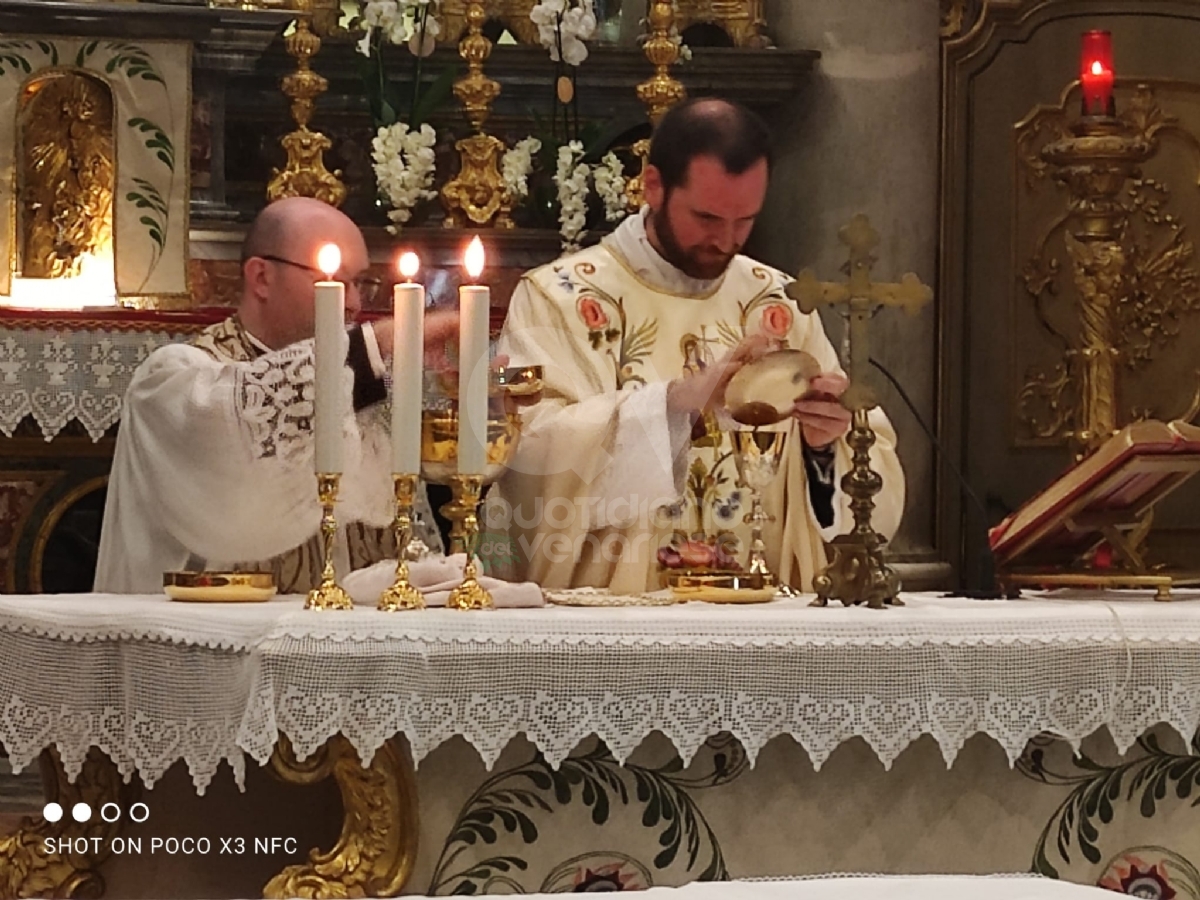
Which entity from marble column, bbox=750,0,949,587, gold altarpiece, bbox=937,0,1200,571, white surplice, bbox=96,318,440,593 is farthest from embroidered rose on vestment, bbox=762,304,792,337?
gold altarpiece, bbox=937,0,1200,571

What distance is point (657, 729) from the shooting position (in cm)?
347

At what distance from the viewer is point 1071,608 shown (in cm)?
372

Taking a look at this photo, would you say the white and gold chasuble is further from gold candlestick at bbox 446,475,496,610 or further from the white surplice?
gold candlestick at bbox 446,475,496,610

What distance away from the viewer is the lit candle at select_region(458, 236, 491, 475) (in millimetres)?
3588

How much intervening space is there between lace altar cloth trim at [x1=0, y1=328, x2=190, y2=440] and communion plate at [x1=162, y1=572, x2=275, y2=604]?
2347 mm

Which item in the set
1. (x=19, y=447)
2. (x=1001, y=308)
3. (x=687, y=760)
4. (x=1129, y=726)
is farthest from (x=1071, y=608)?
(x=1001, y=308)

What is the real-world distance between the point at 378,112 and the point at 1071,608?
385cm

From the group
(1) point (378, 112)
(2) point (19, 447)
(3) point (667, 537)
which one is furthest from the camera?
(1) point (378, 112)

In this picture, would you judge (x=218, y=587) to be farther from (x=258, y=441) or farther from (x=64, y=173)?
(x=64, y=173)

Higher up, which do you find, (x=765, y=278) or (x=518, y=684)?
(x=765, y=278)

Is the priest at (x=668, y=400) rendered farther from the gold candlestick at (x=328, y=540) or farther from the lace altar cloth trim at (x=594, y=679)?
the gold candlestick at (x=328, y=540)

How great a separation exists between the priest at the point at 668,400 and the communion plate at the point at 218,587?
2.39ft

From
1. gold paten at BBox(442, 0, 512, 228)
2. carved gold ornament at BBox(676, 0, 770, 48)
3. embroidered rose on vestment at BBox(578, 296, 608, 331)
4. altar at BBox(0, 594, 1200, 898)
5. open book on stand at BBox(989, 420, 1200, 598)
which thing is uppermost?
carved gold ornament at BBox(676, 0, 770, 48)

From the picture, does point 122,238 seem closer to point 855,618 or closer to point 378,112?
point 378,112
